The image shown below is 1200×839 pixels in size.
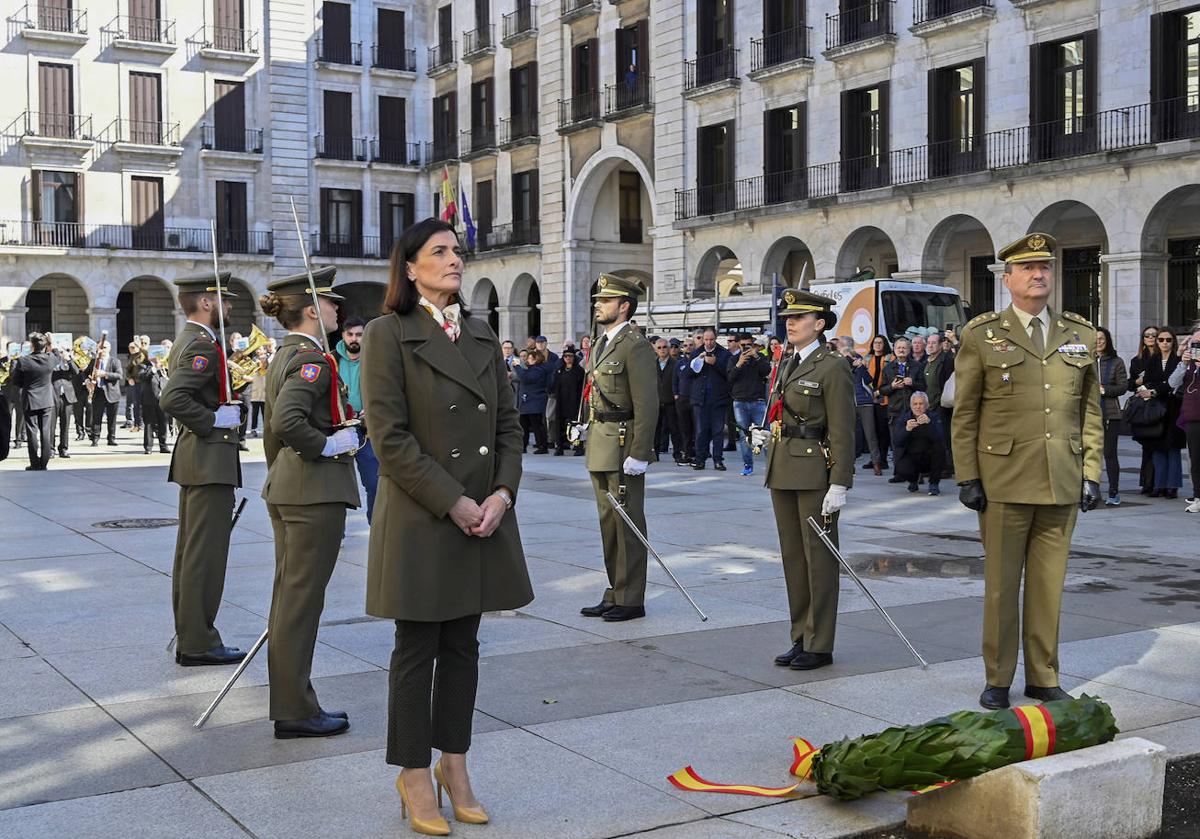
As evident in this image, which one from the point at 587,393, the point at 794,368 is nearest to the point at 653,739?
the point at 794,368

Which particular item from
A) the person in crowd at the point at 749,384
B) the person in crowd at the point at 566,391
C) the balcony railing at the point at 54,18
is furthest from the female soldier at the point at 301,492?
the balcony railing at the point at 54,18

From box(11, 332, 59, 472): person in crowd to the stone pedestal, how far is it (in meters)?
16.8

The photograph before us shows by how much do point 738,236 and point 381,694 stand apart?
29069mm

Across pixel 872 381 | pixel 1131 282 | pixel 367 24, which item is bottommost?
pixel 872 381

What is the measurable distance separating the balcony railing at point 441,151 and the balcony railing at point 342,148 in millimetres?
2279

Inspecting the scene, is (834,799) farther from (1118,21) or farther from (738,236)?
(738,236)

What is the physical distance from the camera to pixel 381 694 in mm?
6242

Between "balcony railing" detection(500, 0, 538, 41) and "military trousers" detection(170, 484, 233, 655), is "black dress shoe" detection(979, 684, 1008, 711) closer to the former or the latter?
"military trousers" detection(170, 484, 233, 655)

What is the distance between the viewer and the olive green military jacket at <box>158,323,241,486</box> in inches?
272

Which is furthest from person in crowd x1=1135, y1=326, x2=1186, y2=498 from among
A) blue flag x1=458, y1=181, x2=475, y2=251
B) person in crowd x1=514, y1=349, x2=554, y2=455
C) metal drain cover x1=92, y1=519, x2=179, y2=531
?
blue flag x1=458, y1=181, x2=475, y2=251

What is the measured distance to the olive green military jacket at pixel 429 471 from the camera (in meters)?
4.43

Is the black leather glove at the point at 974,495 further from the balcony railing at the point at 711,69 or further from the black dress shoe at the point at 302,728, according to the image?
the balcony railing at the point at 711,69

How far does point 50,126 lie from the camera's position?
142 feet

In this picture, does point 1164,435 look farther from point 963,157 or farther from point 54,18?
point 54,18
